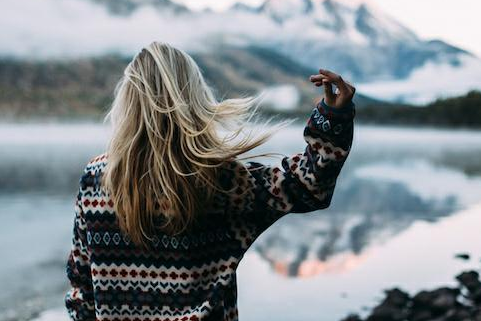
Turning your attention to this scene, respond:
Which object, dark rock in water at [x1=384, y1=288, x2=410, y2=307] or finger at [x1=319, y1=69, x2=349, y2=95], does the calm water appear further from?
finger at [x1=319, y1=69, x2=349, y2=95]

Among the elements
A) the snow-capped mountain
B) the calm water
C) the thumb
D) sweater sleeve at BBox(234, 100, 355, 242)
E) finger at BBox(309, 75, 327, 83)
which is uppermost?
the snow-capped mountain

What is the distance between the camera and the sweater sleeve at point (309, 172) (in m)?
1.07

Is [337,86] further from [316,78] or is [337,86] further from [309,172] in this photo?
[309,172]

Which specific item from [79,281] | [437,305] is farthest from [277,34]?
[79,281]

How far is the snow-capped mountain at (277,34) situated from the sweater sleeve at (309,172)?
34.8 ft

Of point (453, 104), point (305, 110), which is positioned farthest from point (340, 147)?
point (305, 110)

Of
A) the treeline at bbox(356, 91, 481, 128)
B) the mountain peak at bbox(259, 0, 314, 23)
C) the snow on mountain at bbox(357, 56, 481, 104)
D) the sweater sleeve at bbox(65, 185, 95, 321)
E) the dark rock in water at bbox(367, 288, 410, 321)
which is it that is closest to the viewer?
the sweater sleeve at bbox(65, 185, 95, 321)

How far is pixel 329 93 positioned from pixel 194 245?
13.3 inches

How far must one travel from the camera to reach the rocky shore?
19.3ft

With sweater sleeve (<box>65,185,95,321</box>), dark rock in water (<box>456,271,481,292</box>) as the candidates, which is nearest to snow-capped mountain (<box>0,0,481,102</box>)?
dark rock in water (<box>456,271,481,292</box>)

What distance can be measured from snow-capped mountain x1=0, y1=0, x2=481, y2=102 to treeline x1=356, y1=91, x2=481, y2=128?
1.03 feet

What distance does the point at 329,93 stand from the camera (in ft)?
3.47

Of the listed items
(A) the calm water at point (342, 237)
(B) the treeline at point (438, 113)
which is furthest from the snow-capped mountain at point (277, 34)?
(A) the calm water at point (342, 237)

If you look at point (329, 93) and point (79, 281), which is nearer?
point (329, 93)
